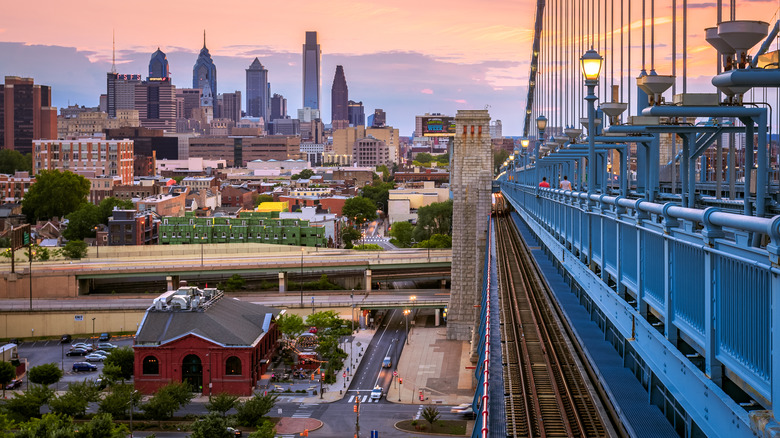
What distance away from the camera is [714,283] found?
5820mm

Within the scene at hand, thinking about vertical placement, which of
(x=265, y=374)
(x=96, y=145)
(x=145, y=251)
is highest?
(x=96, y=145)

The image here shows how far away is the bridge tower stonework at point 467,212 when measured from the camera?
172 feet

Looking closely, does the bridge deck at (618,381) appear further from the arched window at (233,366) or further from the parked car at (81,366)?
the parked car at (81,366)

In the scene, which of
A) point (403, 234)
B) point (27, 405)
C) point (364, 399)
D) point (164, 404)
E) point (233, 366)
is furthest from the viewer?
point (403, 234)

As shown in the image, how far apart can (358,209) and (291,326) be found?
61.5m

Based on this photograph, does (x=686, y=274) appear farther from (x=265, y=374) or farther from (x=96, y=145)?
(x=96, y=145)

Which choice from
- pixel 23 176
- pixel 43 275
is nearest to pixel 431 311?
pixel 43 275

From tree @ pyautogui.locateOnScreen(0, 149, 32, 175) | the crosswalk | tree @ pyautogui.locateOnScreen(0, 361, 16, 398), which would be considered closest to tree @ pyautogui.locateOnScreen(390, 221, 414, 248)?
the crosswalk

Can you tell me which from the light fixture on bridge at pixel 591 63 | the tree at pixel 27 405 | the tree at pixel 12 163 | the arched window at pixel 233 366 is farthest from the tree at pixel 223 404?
the tree at pixel 12 163

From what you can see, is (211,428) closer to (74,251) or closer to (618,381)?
(618,381)

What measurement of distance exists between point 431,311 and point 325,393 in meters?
23.5

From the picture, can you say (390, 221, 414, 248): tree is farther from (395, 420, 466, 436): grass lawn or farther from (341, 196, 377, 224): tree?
(395, 420, 466, 436): grass lawn

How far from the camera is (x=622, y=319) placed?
968 cm

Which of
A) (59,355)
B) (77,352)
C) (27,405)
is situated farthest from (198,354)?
(59,355)
